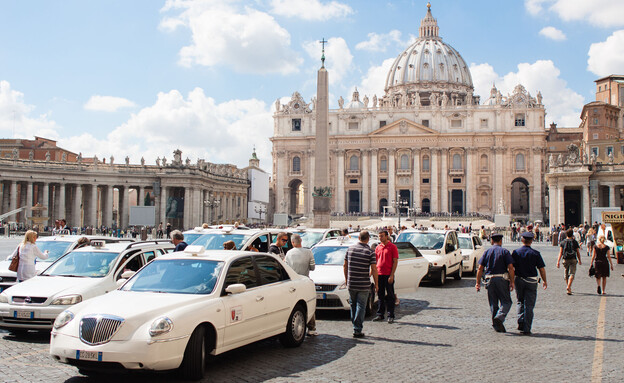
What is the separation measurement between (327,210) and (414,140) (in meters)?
54.8

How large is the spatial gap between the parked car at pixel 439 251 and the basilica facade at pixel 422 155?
7029 centimetres

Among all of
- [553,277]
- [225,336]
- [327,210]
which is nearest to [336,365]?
[225,336]

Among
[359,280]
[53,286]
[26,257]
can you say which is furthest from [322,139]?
[53,286]

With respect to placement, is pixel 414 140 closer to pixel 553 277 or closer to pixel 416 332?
pixel 553 277

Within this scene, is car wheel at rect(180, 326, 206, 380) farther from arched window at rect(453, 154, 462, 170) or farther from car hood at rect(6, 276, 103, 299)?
arched window at rect(453, 154, 462, 170)

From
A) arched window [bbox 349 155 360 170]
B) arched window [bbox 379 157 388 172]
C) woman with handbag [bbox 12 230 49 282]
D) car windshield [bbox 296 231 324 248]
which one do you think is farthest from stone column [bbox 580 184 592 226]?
woman with handbag [bbox 12 230 49 282]

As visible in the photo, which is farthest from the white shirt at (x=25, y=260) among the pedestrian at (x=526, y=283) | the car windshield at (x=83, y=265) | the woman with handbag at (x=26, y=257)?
the pedestrian at (x=526, y=283)

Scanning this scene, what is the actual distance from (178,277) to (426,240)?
41.6 ft

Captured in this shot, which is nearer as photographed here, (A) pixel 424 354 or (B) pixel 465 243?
(A) pixel 424 354

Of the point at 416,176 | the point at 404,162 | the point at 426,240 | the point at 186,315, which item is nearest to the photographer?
the point at 186,315

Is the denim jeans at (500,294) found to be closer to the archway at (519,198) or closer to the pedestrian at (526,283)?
the pedestrian at (526,283)

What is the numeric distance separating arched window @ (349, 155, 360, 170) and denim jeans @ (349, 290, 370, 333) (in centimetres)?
8631

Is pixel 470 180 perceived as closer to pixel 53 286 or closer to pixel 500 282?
pixel 500 282

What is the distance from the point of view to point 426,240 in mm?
20312
